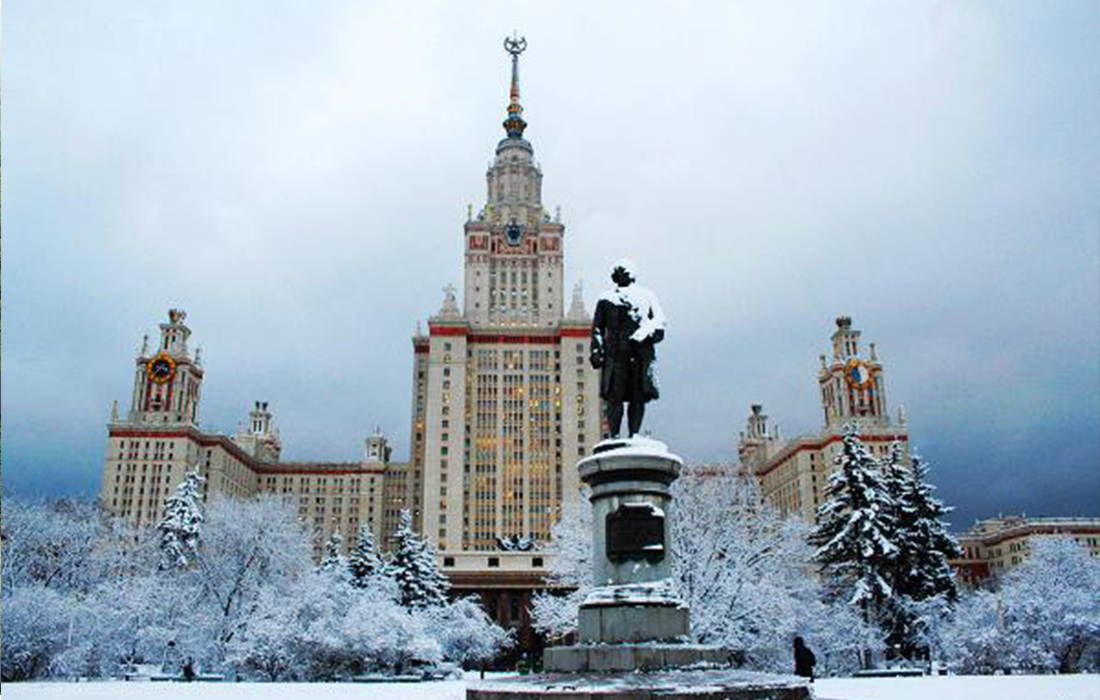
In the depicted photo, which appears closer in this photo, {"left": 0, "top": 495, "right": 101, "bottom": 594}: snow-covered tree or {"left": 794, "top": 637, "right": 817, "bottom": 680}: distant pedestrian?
{"left": 794, "top": 637, "right": 817, "bottom": 680}: distant pedestrian

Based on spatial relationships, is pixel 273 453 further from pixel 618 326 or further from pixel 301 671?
pixel 618 326

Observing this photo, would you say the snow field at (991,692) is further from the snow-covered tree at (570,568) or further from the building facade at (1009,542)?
the building facade at (1009,542)

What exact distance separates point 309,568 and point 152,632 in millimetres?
8206

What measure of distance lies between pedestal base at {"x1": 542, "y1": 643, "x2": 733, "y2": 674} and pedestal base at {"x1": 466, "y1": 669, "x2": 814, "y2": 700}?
0.62 m

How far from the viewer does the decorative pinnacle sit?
146 m

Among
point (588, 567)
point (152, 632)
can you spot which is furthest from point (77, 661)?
point (588, 567)

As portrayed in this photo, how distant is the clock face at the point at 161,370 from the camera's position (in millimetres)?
123062

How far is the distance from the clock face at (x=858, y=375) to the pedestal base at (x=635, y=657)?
111m

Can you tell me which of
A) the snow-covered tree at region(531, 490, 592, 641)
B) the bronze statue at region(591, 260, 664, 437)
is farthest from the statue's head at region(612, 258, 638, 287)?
the snow-covered tree at region(531, 490, 592, 641)

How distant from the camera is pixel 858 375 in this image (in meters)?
116

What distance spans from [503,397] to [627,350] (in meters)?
108

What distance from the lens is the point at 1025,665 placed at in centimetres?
3073

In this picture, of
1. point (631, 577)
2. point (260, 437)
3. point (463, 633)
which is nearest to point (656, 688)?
point (631, 577)

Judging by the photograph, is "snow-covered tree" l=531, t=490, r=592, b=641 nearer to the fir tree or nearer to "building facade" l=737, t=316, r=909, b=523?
the fir tree
